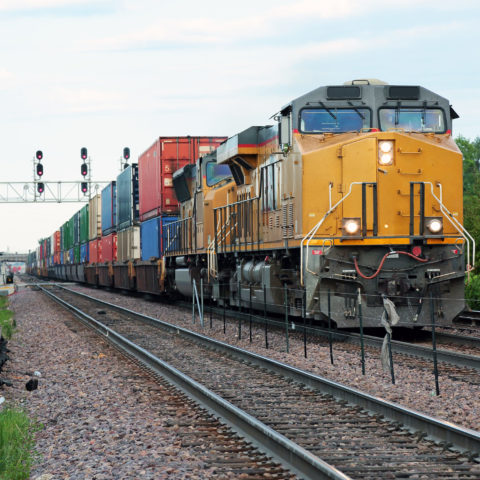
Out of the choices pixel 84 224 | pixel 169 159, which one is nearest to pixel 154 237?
pixel 169 159

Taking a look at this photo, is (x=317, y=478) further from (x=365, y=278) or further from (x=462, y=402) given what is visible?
(x=365, y=278)

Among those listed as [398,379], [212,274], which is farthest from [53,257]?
[398,379]

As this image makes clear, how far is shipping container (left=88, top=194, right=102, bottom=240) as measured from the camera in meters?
41.2

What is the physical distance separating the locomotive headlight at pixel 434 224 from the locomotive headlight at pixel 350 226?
118 centimetres

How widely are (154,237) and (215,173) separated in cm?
653

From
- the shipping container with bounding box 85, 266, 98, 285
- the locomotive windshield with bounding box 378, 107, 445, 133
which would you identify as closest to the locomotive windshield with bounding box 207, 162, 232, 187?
the locomotive windshield with bounding box 378, 107, 445, 133

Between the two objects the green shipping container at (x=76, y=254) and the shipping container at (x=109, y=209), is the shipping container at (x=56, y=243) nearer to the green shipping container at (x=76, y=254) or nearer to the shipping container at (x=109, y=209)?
the green shipping container at (x=76, y=254)

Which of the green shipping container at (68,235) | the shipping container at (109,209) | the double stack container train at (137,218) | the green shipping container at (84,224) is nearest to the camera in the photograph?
the double stack container train at (137,218)

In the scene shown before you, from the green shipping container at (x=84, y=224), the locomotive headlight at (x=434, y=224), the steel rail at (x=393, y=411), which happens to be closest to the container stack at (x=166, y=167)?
the locomotive headlight at (x=434, y=224)

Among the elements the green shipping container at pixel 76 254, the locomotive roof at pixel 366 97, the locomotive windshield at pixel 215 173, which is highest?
the locomotive roof at pixel 366 97

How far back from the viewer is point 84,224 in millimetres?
47250

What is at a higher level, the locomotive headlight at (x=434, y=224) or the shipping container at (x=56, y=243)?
the shipping container at (x=56, y=243)

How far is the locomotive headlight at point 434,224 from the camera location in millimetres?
12695

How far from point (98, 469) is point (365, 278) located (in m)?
7.70
